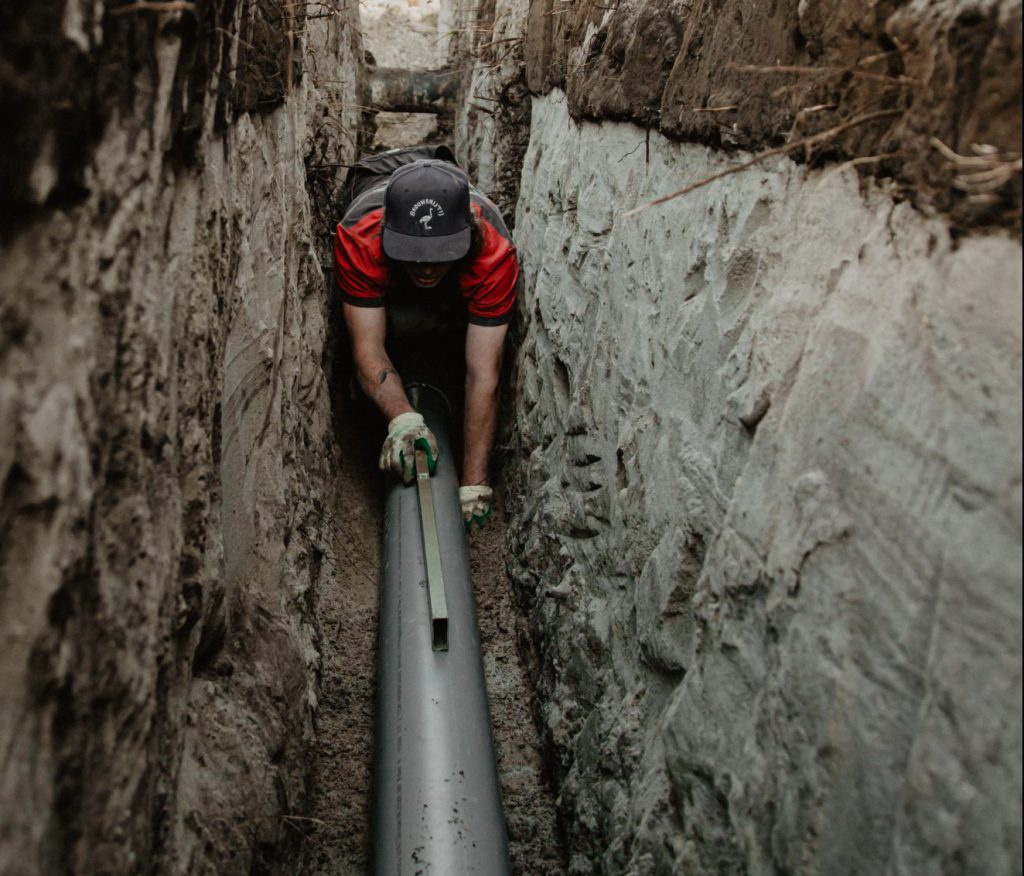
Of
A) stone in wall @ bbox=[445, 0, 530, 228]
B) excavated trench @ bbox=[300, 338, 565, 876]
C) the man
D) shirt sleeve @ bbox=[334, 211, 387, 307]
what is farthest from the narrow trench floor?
stone in wall @ bbox=[445, 0, 530, 228]

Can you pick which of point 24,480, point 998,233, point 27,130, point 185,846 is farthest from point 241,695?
point 998,233

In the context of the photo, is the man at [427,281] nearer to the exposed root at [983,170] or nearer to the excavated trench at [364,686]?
the excavated trench at [364,686]

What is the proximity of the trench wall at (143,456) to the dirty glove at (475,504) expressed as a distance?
1.00 m

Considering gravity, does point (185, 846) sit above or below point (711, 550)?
below

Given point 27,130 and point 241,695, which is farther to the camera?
point 241,695

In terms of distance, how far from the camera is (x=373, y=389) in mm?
3166

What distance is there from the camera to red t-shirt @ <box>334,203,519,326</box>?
3.05m

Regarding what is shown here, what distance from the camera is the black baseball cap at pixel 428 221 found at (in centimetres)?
288

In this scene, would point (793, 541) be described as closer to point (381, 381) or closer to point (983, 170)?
point (983, 170)

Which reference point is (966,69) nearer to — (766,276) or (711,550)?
(766,276)

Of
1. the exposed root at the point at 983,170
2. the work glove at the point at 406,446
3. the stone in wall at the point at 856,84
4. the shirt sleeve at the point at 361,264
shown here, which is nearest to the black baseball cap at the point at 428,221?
the shirt sleeve at the point at 361,264

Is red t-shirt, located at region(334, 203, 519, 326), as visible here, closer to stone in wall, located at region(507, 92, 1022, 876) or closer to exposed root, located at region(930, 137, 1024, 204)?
stone in wall, located at region(507, 92, 1022, 876)

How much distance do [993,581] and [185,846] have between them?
1.30 m

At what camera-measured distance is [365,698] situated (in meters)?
2.59
